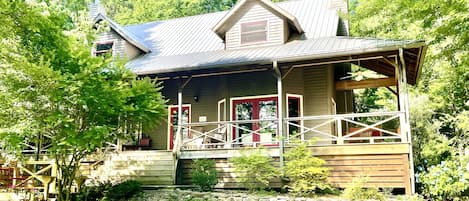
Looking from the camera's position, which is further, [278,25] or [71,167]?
[278,25]

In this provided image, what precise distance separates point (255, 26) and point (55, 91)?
694 cm

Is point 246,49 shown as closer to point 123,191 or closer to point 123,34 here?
point 123,34

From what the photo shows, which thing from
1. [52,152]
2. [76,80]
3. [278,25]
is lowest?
[52,152]

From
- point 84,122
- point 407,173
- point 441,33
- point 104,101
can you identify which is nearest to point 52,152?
point 84,122

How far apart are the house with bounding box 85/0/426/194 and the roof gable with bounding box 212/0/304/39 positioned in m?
0.03

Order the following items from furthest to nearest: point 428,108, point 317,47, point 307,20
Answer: point 428,108, point 307,20, point 317,47

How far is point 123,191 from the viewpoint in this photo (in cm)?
869

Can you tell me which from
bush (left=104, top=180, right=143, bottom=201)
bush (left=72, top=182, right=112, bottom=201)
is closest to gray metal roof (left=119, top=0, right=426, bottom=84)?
bush (left=104, top=180, right=143, bottom=201)

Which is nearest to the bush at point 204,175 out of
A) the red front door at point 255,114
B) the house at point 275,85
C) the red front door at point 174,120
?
the house at point 275,85

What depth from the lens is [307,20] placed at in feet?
44.5

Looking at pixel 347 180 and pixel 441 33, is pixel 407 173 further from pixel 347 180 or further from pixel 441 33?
pixel 441 33

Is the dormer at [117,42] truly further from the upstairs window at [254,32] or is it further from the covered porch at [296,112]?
the upstairs window at [254,32]

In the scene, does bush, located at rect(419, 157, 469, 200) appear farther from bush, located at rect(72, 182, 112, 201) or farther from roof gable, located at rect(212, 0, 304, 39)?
bush, located at rect(72, 182, 112, 201)

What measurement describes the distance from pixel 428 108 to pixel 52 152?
41.7 feet
